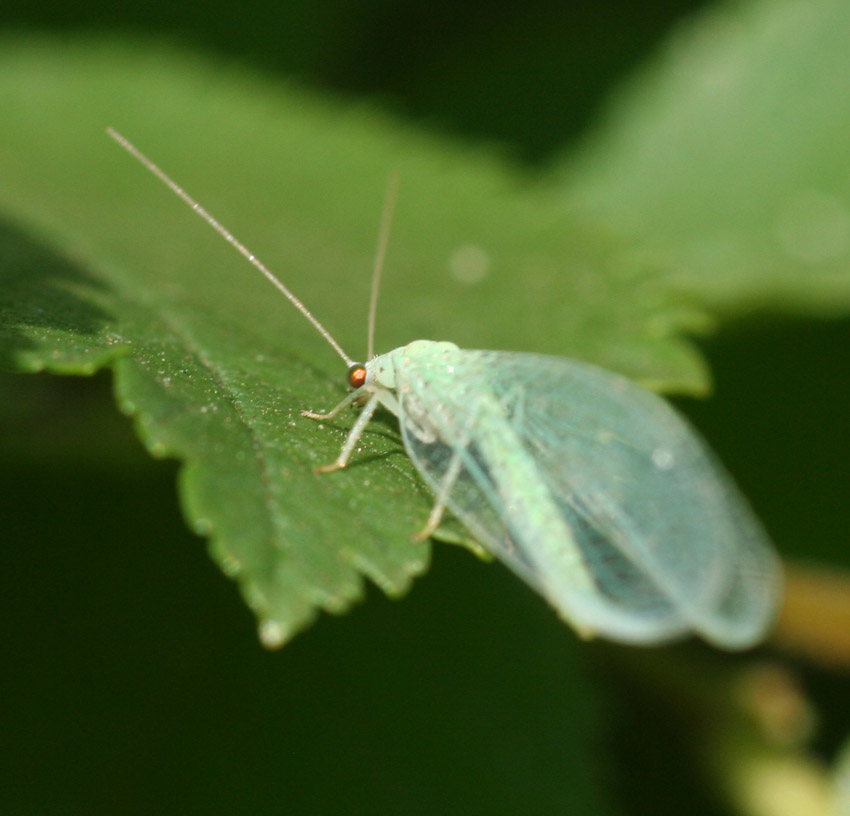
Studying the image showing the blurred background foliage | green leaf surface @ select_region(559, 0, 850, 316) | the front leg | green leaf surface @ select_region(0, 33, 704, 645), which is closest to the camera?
green leaf surface @ select_region(0, 33, 704, 645)

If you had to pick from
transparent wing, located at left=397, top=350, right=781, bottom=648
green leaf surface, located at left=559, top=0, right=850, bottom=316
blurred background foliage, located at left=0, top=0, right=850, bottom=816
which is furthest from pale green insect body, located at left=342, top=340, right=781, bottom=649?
green leaf surface, located at left=559, top=0, right=850, bottom=316

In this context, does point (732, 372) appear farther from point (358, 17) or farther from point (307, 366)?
point (358, 17)

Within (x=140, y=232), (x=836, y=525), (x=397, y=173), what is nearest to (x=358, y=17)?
(x=397, y=173)

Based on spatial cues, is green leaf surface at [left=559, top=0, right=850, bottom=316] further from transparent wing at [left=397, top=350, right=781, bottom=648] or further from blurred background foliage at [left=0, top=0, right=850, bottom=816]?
transparent wing at [left=397, top=350, right=781, bottom=648]

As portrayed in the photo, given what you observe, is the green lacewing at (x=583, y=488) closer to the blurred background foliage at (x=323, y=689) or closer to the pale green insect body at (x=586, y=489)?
the pale green insect body at (x=586, y=489)

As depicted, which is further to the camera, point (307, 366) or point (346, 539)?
point (307, 366)

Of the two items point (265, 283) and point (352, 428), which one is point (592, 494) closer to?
point (352, 428)
